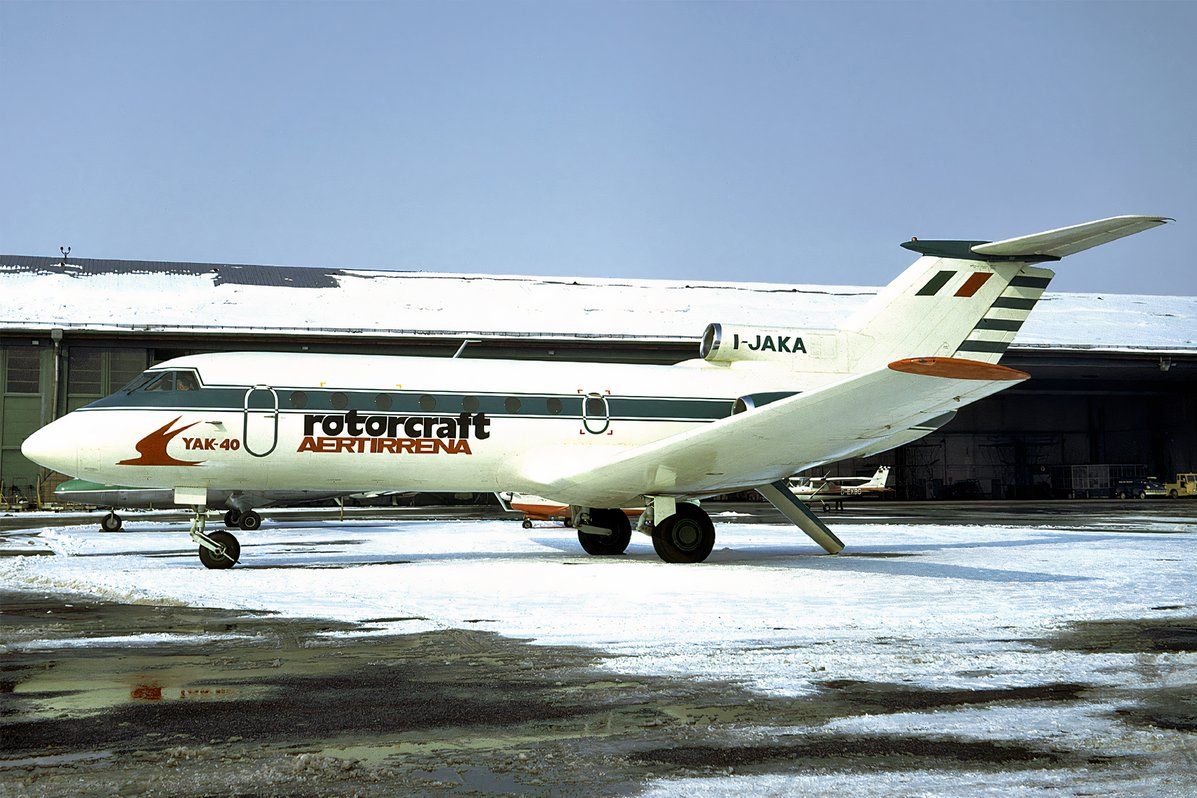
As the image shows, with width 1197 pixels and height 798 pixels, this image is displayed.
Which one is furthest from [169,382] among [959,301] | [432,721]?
[959,301]

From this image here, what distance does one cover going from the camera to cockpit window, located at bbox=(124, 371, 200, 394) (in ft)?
53.3

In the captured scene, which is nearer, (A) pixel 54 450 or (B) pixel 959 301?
(A) pixel 54 450

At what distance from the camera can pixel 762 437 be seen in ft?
48.5

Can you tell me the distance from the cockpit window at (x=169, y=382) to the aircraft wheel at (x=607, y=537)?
24.1ft

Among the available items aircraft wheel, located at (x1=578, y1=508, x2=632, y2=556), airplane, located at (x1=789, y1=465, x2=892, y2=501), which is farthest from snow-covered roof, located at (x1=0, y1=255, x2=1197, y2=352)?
aircraft wheel, located at (x1=578, y1=508, x2=632, y2=556)

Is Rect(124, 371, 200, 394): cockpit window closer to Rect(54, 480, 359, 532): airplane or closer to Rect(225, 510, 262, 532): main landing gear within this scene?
Rect(54, 480, 359, 532): airplane

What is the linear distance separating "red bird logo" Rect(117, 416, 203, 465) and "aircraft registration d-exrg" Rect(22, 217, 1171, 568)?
0.9 inches

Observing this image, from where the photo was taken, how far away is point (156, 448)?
51.7 feet

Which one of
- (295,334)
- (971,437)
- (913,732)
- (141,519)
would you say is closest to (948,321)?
(913,732)

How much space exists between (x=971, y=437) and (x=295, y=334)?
148 feet

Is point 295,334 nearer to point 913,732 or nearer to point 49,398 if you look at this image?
point 49,398

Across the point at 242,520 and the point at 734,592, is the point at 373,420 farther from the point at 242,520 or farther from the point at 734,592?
the point at 242,520

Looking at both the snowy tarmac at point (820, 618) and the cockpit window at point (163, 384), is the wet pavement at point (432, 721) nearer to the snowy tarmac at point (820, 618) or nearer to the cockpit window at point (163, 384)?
the snowy tarmac at point (820, 618)

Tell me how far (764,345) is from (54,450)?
11845mm
